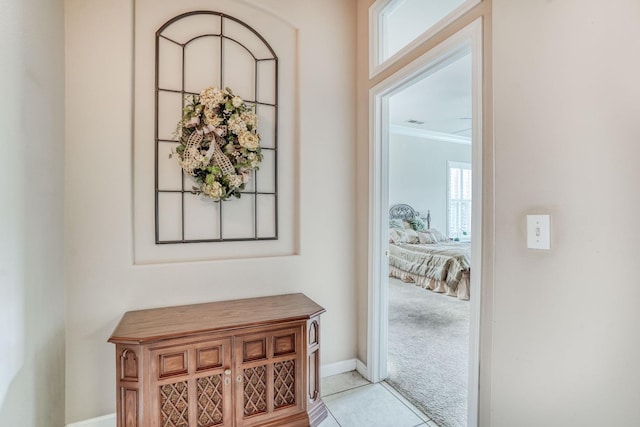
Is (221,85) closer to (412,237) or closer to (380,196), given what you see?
(380,196)

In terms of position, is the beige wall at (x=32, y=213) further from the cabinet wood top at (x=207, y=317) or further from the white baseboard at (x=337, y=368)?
the white baseboard at (x=337, y=368)

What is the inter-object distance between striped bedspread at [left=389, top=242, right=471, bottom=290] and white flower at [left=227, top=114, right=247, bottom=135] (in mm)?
3429

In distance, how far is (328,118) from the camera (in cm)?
231

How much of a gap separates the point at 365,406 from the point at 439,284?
117 inches

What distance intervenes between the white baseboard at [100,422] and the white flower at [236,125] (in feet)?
5.90

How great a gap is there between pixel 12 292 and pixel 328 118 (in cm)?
197

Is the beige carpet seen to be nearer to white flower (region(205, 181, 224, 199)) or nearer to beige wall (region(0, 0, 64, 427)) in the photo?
white flower (region(205, 181, 224, 199))

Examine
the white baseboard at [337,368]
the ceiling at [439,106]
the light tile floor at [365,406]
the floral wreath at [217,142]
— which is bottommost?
the light tile floor at [365,406]

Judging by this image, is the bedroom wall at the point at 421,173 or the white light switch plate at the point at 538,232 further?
the bedroom wall at the point at 421,173

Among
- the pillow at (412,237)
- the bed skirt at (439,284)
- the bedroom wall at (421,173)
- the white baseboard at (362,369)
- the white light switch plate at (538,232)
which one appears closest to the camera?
the white light switch plate at (538,232)

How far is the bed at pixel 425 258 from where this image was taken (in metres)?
4.39

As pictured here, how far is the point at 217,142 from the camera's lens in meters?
1.87

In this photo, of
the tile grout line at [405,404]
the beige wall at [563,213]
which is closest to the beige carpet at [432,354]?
the tile grout line at [405,404]

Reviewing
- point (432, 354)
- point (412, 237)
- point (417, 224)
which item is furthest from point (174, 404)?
point (417, 224)
